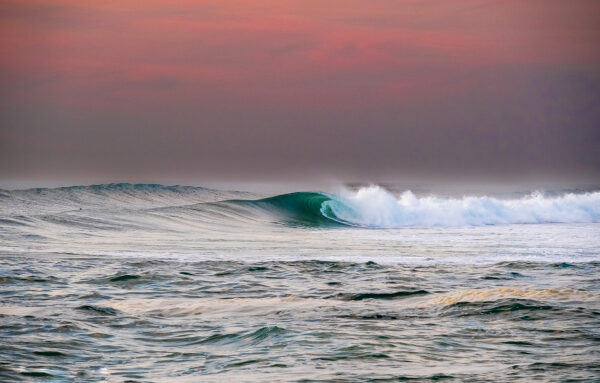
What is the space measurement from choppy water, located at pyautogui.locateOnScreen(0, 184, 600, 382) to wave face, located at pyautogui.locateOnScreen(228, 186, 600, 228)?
12399 millimetres

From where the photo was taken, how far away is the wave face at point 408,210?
34.7 metres

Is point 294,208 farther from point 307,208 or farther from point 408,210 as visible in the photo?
point 408,210

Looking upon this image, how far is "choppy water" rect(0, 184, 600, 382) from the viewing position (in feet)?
22.3

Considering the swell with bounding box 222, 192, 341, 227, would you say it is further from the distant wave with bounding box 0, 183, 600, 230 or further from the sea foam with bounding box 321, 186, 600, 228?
the sea foam with bounding box 321, 186, 600, 228

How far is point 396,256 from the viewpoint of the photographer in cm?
1731

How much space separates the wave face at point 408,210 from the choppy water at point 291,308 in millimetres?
12399

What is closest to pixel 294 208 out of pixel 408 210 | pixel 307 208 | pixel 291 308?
pixel 307 208

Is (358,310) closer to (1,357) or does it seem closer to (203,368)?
(203,368)

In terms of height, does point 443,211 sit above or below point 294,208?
below

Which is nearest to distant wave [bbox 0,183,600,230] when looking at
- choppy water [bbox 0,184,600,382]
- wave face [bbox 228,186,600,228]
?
wave face [bbox 228,186,600,228]

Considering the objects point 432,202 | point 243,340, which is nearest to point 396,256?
point 243,340

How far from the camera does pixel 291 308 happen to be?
963cm

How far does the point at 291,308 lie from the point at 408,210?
87.5 feet

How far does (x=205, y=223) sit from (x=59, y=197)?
12.2m
